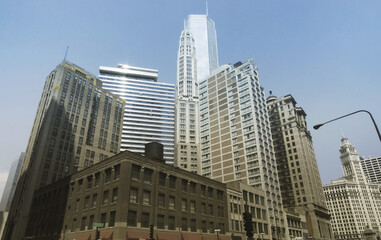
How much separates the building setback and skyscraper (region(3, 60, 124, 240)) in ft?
68.2

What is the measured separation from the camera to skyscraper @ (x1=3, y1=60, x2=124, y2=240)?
242ft

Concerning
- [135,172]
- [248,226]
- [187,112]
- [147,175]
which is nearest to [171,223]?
[147,175]

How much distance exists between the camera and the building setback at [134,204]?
3800 centimetres

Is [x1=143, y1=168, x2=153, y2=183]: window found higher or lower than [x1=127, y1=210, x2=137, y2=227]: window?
higher

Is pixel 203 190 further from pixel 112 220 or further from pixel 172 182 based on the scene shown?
pixel 112 220

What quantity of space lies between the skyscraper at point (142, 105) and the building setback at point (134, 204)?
261ft

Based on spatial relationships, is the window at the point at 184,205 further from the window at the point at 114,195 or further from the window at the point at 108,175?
the window at the point at 108,175

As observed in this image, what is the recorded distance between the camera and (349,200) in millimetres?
170500

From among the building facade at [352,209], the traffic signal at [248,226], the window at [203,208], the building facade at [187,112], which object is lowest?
the traffic signal at [248,226]

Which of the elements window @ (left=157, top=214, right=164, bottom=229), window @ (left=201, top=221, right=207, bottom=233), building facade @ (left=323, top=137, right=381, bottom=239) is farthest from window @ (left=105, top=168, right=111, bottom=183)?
building facade @ (left=323, top=137, right=381, bottom=239)

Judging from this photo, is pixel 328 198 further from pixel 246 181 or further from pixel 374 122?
pixel 374 122

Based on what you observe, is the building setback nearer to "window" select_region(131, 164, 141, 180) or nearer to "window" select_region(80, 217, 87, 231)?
"window" select_region(131, 164, 141, 180)

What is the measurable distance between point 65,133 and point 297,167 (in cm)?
8526

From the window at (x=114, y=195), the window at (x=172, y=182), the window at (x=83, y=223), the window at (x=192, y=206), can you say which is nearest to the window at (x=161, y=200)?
the window at (x=172, y=182)
